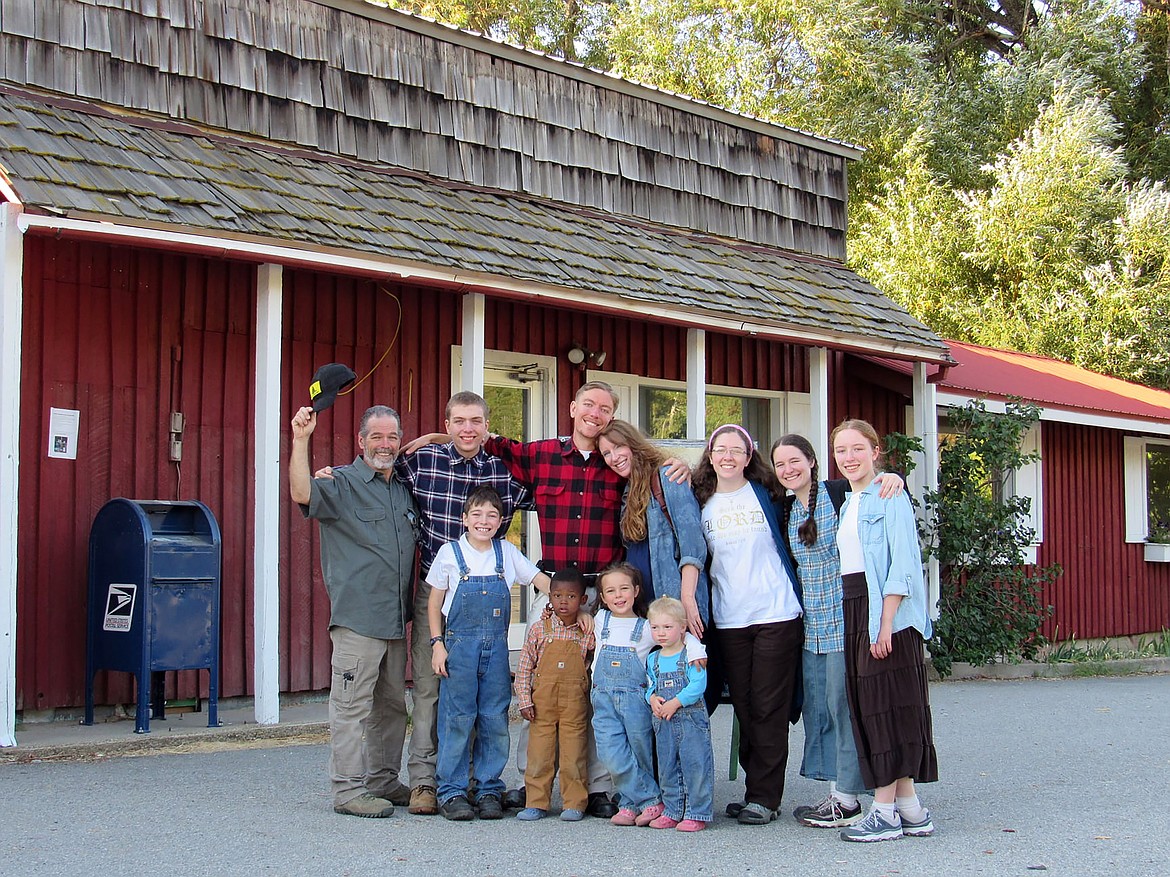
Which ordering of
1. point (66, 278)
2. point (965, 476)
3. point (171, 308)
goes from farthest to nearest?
1. point (965, 476)
2. point (171, 308)
3. point (66, 278)

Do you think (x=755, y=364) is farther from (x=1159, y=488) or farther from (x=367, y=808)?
(x=1159, y=488)

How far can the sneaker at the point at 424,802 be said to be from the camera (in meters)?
5.47

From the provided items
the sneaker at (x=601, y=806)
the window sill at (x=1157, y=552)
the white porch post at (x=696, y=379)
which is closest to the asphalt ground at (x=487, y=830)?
the sneaker at (x=601, y=806)

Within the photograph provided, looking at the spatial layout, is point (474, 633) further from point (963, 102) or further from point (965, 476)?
point (963, 102)

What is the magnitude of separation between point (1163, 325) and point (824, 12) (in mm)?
8520

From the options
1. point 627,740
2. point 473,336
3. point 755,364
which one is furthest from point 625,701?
point 755,364

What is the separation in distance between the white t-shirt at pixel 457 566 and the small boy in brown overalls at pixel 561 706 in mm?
232

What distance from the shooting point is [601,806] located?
546 centimetres

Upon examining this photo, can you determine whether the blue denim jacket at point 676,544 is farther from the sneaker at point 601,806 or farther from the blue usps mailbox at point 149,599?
the blue usps mailbox at point 149,599

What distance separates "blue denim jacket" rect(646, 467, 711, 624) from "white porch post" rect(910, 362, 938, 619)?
20.7 ft

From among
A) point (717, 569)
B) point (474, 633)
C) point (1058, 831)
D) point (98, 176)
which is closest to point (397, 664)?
point (474, 633)

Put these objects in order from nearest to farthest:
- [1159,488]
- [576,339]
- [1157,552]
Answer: [576,339] → [1157,552] → [1159,488]

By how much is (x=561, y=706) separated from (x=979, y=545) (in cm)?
712

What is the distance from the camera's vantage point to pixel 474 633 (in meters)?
5.46
